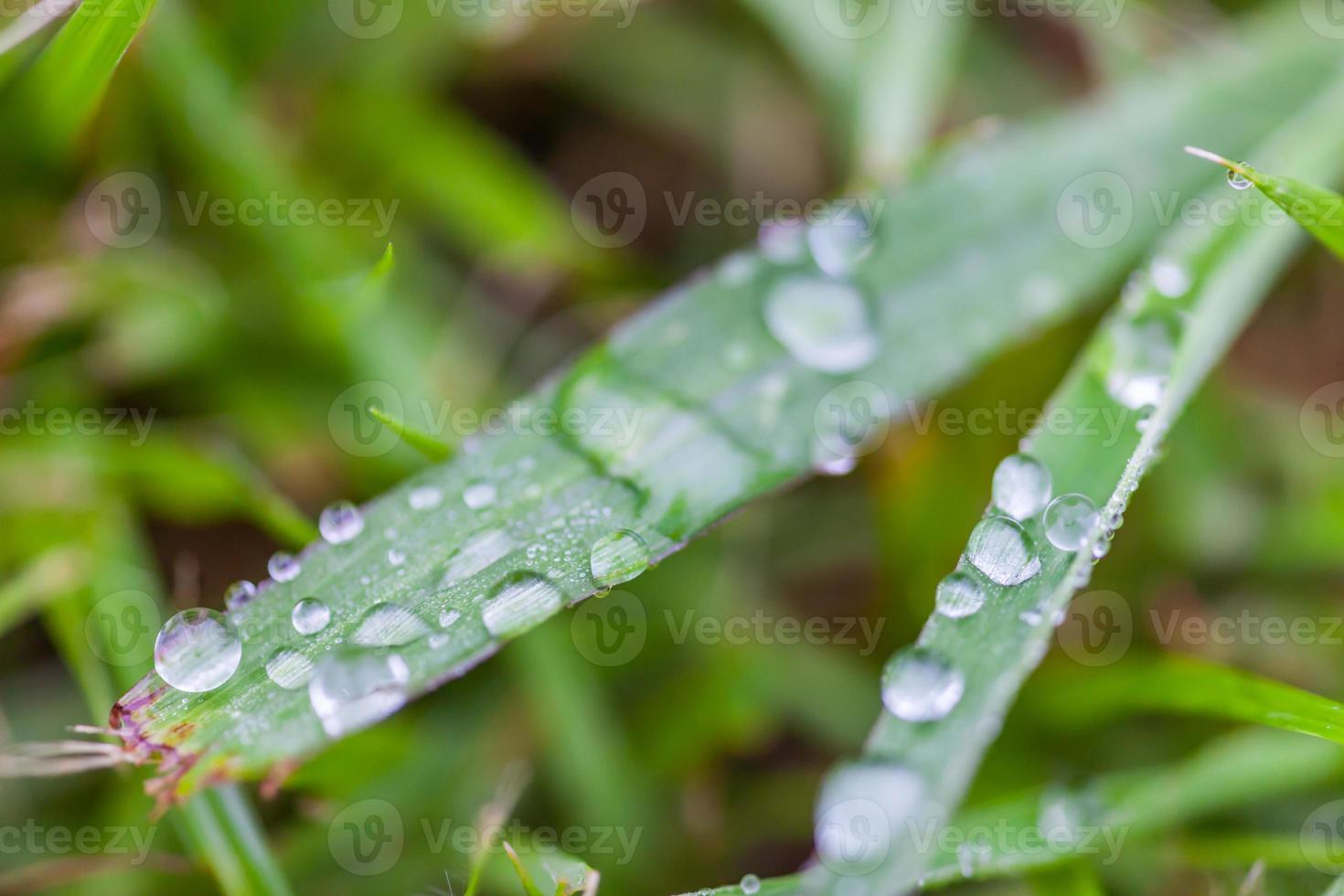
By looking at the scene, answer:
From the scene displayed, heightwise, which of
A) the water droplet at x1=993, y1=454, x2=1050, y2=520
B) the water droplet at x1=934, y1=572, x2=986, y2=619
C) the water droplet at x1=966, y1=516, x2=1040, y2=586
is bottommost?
the water droplet at x1=934, y1=572, x2=986, y2=619

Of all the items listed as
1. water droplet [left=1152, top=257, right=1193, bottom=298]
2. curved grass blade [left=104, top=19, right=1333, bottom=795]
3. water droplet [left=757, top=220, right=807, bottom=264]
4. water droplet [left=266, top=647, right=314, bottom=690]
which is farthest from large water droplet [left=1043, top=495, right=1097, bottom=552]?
water droplet [left=266, top=647, right=314, bottom=690]

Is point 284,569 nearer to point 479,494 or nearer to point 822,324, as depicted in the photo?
point 479,494

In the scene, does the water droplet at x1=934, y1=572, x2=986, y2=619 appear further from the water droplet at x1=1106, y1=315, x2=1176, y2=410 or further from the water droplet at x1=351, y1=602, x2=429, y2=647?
the water droplet at x1=351, y1=602, x2=429, y2=647

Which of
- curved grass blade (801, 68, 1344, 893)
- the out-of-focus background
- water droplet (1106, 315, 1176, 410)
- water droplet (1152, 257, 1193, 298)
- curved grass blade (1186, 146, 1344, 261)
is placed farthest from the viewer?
the out-of-focus background

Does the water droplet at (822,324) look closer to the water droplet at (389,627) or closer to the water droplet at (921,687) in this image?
the water droplet at (921,687)

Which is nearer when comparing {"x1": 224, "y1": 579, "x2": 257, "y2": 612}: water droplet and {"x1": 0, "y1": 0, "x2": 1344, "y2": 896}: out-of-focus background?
{"x1": 224, "y1": 579, "x2": 257, "y2": 612}: water droplet

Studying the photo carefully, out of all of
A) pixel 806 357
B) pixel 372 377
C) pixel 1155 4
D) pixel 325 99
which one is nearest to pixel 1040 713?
pixel 806 357
